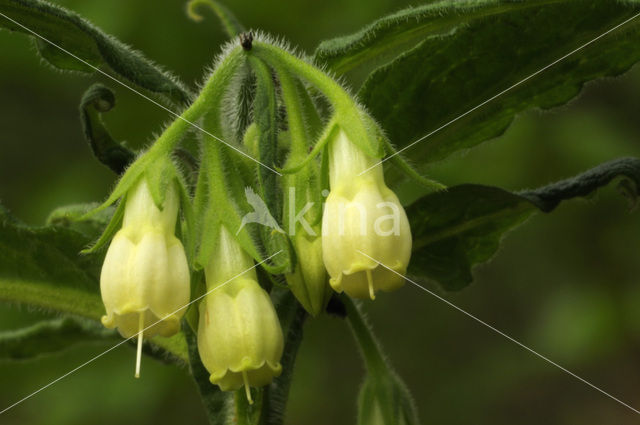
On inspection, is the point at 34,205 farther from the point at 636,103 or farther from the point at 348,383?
the point at 636,103

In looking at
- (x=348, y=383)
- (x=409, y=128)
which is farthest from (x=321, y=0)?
(x=409, y=128)

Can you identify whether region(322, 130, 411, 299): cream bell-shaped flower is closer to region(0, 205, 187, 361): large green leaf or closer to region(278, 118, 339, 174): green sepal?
region(278, 118, 339, 174): green sepal

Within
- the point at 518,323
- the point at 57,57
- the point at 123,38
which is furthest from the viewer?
the point at 518,323

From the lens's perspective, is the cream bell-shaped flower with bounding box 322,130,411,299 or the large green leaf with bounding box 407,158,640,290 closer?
the cream bell-shaped flower with bounding box 322,130,411,299

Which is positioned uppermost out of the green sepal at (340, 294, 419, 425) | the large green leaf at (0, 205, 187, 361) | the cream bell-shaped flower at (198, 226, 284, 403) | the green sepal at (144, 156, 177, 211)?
the green sepal at (144, 156, 177, 211)

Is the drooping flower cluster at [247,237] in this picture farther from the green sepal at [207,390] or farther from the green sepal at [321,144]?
the green sepal at [207,390]

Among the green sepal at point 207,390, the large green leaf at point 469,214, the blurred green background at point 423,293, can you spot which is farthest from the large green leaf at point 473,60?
the blurred green background at point 423,293

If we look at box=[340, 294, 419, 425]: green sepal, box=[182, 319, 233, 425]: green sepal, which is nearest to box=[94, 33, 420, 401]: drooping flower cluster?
box=[182, 319, 233, 425]: green sepal
